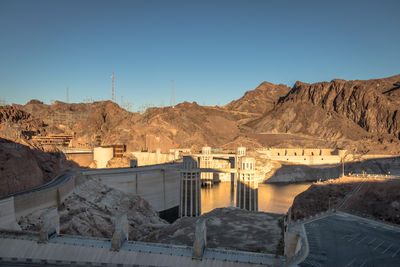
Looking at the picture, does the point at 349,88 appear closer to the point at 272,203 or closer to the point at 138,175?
the point at 272,203

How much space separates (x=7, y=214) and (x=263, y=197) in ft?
229

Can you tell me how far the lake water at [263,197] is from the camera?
7785 cm

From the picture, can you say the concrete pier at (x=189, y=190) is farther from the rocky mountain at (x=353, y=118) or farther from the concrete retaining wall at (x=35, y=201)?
the rocky mountain at (x=353, y=118)

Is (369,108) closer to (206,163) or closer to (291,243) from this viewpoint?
(206,163)

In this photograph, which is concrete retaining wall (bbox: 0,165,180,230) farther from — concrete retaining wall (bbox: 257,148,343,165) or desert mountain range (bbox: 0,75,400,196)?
concrete retaining wall (bbox: 257,148,343,165)

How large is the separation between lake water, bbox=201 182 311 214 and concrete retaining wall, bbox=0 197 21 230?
4565 centimetres

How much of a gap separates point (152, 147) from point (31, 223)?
97.0 m

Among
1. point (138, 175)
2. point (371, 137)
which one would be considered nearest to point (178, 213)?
point (138, 175)

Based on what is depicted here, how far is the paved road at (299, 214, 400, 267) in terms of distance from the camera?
2038cm

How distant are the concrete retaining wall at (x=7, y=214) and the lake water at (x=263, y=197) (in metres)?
45.6

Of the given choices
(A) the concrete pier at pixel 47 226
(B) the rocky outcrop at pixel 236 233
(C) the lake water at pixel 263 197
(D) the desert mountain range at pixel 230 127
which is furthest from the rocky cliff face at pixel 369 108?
(A) the concrete pier at pixel 47 226

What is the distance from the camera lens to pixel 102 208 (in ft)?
165

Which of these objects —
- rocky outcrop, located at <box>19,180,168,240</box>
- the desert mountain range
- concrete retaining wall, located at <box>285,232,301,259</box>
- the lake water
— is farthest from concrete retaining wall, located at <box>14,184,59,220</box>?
the desert mountain range

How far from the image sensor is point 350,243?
77.7 ft
